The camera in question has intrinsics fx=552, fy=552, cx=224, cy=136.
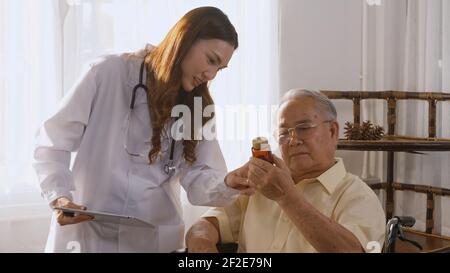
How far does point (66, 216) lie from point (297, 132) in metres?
0.41

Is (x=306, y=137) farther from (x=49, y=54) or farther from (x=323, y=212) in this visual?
(x=49, y=54)

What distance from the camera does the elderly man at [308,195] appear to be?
897mm

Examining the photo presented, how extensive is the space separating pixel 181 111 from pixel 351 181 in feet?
1.05

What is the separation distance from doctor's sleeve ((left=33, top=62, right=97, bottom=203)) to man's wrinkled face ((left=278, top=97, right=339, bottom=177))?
0.33 metres

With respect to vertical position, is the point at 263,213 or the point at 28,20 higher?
the point at 28,20

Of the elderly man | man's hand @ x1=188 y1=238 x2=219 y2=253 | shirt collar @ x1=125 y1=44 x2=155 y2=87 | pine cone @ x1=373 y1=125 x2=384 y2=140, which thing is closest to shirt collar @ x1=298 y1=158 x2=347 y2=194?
the elderly man

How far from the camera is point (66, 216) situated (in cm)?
90

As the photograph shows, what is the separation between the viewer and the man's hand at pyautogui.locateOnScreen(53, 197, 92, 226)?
2.92 feet

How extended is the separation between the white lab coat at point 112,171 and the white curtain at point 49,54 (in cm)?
4

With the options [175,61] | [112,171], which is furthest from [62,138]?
[175,61]

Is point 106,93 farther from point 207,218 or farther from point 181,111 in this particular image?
point 207,218

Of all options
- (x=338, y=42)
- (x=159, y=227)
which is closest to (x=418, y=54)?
(x=338, y=42)
